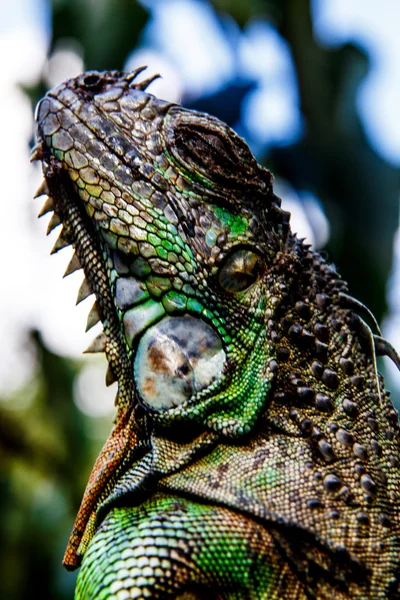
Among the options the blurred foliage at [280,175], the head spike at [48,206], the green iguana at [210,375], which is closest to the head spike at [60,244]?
the green iguana at [210,375]

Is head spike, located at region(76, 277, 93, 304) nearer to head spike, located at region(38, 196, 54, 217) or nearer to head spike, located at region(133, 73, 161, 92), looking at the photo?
head spike, located at region(38, 196, 54, 217)

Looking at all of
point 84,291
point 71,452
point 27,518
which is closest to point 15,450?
point 27,518

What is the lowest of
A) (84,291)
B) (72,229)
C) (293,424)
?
(293,424)

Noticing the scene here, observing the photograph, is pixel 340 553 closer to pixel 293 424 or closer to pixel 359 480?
pixel 359 480

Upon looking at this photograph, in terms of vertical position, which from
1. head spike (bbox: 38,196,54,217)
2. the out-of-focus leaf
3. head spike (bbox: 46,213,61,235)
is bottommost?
head spike (bbox: 46,213,61,235)

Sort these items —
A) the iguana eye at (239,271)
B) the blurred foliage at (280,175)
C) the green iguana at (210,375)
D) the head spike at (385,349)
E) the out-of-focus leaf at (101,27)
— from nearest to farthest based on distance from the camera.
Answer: the green iguana at (210,375), the iguana eye at (239,271), the head spike at (385,349), the blurred foliage at (280,175), the out-of-focus leaf at (101,27)

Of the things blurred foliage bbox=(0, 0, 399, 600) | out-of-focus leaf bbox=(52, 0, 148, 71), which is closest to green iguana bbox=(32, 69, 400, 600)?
blurred foliage bbox=(0, 0, 399, 600)

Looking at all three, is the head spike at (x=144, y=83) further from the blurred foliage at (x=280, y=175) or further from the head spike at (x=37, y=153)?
the blurred foliage at (x=280, y=175)

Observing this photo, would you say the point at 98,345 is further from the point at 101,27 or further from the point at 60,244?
the point at 101,27
